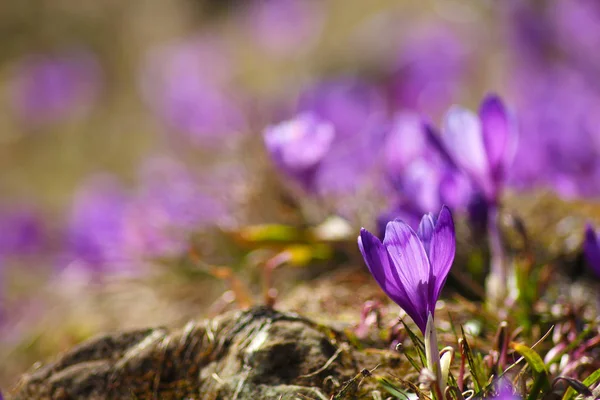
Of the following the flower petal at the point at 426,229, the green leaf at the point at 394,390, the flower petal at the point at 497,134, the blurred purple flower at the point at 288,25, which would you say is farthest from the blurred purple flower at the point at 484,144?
the blurred purple flower at the point at 288,25

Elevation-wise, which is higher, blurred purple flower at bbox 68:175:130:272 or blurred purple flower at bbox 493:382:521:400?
blurred purple flower at bbox 493:382:521:400

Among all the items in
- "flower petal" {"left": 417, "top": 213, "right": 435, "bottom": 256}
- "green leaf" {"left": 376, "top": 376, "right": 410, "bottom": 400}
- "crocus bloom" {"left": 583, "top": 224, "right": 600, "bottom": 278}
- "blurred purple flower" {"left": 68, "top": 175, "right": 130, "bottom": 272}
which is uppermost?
"flower petal" {"left": 417, "top": 213, "right": 435, "bottom": 256}

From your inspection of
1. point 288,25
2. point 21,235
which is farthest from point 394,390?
point 288,25

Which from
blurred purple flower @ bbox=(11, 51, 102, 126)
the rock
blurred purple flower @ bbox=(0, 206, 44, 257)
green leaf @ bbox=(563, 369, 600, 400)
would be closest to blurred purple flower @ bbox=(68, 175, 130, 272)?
blurred purple flower @ bbox=(0, 206, 44, 257)

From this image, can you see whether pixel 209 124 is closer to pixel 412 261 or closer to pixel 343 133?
pixel 343 133

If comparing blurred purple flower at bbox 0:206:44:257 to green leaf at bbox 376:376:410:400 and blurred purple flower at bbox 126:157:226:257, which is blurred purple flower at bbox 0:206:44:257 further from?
green leaf at bbox 376:376:410:400

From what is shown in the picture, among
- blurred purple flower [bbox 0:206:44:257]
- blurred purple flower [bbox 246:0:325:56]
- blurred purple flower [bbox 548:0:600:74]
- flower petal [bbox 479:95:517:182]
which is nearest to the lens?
flower petal [bbox 479:95:517:182]

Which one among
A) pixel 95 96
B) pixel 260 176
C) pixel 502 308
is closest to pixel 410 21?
pixel 95 96
